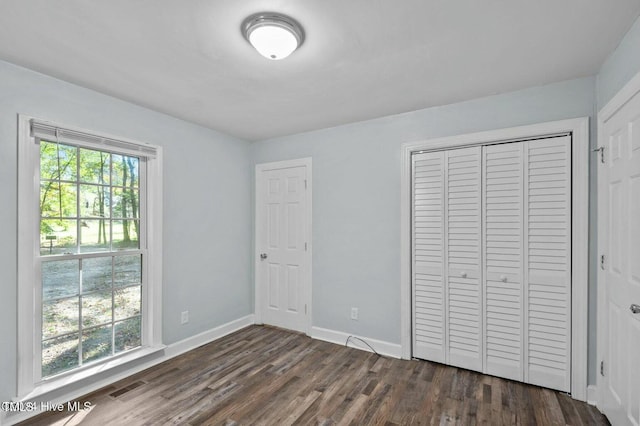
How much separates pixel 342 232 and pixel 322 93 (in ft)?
4.92

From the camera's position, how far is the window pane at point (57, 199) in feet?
7.69

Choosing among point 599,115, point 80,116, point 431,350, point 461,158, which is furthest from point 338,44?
point 431,350

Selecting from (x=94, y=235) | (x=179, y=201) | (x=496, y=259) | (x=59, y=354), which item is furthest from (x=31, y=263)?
(x=496, y=259)

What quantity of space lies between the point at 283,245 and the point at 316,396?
184 centimetres

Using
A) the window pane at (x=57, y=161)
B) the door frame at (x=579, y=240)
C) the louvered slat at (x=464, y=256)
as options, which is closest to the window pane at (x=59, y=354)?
the window pane at (x=57, y=161)

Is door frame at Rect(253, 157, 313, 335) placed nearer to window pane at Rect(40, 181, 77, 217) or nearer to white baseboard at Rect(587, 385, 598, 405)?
window pane at Rect(40, 181, 77, 217)

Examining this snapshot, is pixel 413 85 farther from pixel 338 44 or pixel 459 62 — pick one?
pixel 338 44

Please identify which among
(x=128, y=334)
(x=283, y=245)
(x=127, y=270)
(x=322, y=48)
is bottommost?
(x=128, y=334)

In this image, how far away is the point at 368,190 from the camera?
3.31m

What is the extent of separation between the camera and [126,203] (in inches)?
114

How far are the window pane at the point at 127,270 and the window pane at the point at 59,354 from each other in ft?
1.70

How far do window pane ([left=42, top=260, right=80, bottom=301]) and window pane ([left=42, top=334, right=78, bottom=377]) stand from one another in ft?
1.13

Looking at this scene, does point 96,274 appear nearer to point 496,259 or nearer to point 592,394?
point 496,259

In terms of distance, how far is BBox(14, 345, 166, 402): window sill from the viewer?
2188mm
